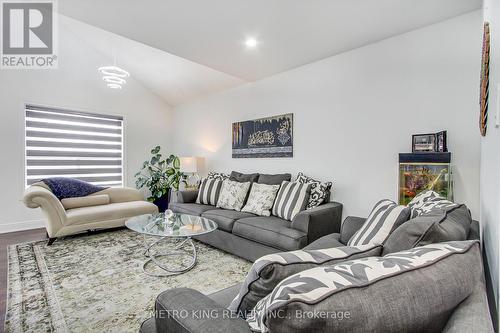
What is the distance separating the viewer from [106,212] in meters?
3.78

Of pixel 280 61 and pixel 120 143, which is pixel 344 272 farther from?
pixel 120 143

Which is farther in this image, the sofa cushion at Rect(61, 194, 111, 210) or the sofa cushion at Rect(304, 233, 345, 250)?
the sofa cushion at Rect(61, 194, 111, 210)

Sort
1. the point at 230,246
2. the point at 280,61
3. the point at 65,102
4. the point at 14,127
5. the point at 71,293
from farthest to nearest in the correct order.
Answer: the point at 65,102 → the point at 14,127 → the point at 280,61 → the point at 230,246 → the point at 71,293

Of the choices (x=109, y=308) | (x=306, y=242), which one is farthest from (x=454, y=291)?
(x=109, y=308)

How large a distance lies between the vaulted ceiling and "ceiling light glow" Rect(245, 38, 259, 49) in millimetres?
61

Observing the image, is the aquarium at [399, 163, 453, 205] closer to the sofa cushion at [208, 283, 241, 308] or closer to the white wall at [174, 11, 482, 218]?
the white wall at [174, 11, 482, 218]

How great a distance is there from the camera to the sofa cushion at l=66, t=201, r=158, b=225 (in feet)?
11.5

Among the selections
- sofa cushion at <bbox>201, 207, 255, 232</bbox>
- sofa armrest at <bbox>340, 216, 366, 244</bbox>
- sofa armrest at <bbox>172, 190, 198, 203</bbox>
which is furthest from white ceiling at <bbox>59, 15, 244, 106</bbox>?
sofa armrest at <bbox>340, 216, 366, 244</bbox>

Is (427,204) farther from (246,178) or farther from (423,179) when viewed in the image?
(246,178)

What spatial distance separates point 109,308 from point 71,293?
1.53 feet

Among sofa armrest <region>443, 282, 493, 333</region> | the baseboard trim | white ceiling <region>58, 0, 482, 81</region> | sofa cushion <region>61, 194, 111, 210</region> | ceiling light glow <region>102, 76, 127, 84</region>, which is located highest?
white ceiling <region>58, 0, 482, 81</region>

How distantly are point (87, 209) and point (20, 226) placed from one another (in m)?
1.41

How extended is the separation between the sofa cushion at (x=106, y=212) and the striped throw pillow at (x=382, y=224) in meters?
3.45

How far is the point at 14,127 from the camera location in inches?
163
